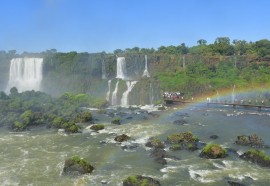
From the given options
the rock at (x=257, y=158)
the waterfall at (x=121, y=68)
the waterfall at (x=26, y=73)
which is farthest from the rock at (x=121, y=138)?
the waterfall at (x=26, y=73)

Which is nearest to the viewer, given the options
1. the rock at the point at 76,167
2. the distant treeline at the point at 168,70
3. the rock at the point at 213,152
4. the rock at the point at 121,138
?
the rock at the point at 76,167

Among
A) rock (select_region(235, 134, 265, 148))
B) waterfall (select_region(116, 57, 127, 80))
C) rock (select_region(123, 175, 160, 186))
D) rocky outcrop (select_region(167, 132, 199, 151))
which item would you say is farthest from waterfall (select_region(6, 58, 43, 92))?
rock (select_region(123, 175, 160, 186))

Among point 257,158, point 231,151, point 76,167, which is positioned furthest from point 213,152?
point 76,167

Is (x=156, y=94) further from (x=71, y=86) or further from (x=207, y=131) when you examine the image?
(x=207, y=131)

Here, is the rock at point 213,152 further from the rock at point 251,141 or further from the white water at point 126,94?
the white water at point 126,94

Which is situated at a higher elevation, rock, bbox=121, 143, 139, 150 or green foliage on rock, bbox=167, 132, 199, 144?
green foliage on rock, bbox=167, 132, 199, 144

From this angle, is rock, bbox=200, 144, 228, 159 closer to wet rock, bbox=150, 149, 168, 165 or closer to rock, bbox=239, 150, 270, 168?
rock, bbox=239, 150, 270, 168

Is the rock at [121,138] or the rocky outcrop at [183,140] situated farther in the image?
the rock at [121,138]
